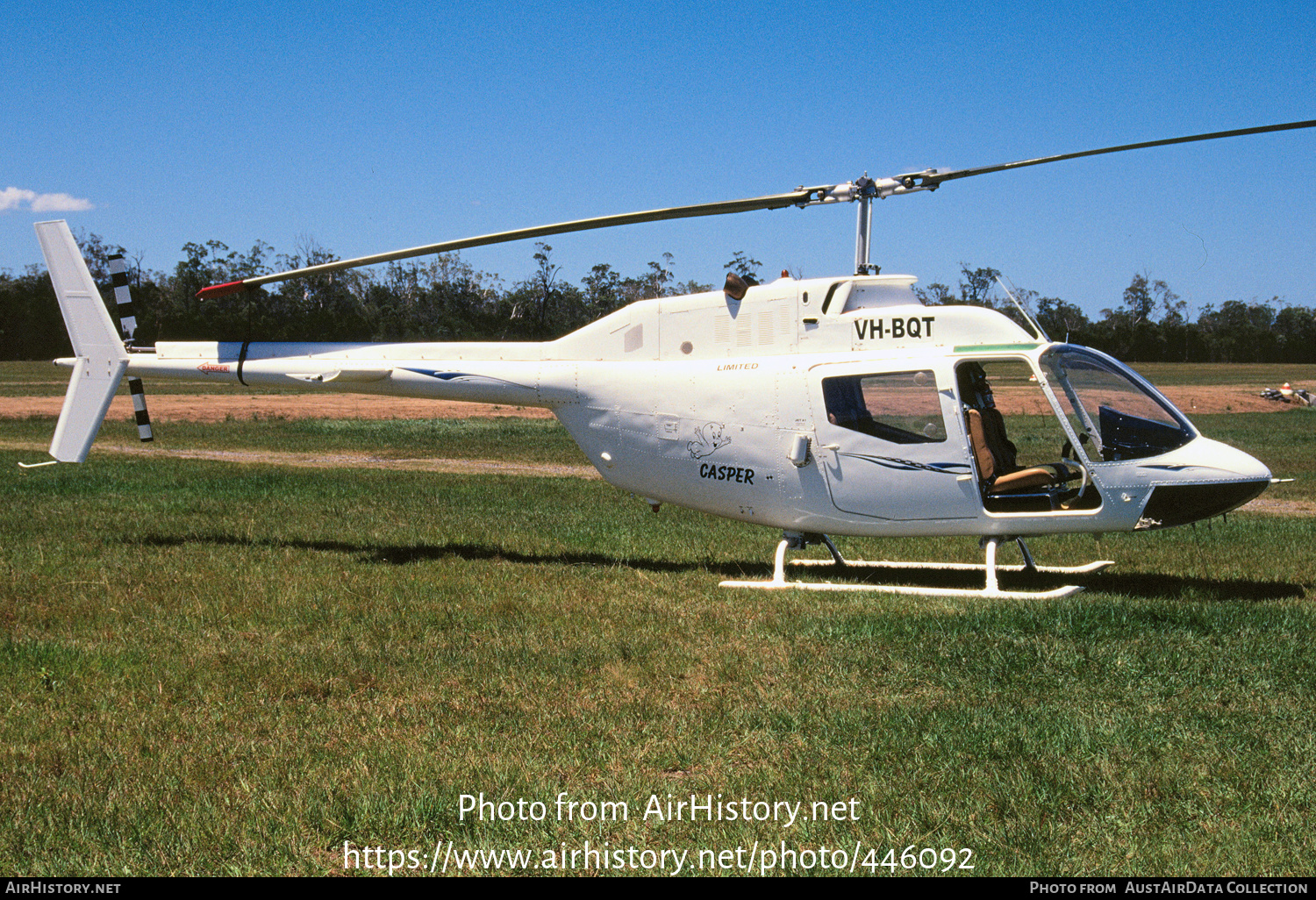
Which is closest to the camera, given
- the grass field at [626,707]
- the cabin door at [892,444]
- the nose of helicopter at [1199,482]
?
the grass field at [626,707]

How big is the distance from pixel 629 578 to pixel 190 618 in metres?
3.63

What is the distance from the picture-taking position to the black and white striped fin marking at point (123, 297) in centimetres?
1127

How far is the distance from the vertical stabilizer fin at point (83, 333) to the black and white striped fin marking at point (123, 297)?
207 mm

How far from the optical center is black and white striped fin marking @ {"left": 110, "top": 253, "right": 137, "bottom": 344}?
11.3 m

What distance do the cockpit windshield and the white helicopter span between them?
14 mm

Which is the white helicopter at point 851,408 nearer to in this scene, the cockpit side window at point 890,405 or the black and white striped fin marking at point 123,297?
the cockpit side window at point 890,405

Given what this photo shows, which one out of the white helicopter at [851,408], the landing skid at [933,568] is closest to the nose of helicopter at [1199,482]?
the white helicopter at [851,408]

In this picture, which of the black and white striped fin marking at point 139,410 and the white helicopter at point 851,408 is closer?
the white helicopter at point 851,408

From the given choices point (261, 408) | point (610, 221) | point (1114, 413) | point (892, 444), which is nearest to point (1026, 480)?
point (1114, 413)

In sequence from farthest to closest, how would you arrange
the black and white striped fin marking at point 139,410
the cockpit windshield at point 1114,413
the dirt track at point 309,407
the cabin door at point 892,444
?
the dirt track at point 309,407
the black and white striped fin marking at point 139,410
the cabin door at point 892,444
the cockpit windshield at point 1114,413

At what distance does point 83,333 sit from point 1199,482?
436 inches

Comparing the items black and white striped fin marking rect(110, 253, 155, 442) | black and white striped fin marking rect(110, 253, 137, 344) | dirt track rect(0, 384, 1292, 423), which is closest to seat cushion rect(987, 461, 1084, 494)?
black and white striped fin marking rect(110, 253, 155, 442)

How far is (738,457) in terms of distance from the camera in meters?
9.33

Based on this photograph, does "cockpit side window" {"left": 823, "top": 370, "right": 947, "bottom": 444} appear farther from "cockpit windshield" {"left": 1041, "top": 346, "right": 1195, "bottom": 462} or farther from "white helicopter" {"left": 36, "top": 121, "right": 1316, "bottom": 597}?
"cockpit windshield" {"left": 1041, "top": 346, "right": 1195, "bottom": 462}
